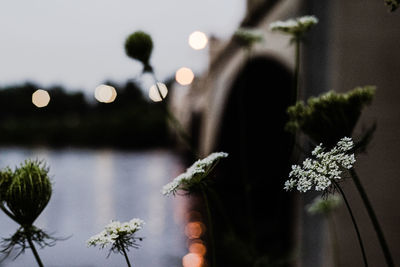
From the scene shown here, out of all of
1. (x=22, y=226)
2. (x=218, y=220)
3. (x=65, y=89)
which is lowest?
(x=22, y=226)

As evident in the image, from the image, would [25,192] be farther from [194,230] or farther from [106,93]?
[194,230]

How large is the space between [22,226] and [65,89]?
233 ft

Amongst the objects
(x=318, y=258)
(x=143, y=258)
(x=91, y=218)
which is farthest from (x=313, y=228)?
(x=91, y=218)

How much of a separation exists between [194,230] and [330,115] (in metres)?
7.48

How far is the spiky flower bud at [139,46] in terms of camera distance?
1796 millimetres

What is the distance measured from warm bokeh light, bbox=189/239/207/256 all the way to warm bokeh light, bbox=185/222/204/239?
16.2 inches

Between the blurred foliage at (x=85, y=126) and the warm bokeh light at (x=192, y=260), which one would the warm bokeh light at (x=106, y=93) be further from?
the blurred foliage at (x=85, y=126)

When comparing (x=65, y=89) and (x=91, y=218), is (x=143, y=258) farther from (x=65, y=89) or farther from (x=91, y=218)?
(x=65, y=89)

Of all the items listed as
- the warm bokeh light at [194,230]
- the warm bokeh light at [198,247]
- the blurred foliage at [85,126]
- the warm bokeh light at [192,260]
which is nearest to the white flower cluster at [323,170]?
the warm bokeh light at [192,260]

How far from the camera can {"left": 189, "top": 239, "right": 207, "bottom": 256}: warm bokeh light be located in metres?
6.91

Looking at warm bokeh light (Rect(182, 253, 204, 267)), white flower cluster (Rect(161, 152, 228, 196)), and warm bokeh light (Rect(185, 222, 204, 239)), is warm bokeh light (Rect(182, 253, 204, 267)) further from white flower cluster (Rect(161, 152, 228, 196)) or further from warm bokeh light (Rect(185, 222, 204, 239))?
white flower cluster (Rect(161, 152, 228, 196))

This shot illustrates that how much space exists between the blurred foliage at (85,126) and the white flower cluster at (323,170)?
93.8 feet

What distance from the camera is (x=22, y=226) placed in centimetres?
118

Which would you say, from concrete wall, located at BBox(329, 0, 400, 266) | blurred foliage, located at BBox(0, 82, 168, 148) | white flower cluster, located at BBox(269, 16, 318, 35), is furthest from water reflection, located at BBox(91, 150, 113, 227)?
blurred foliage, located at BBox(0, 82, 168, 148)
